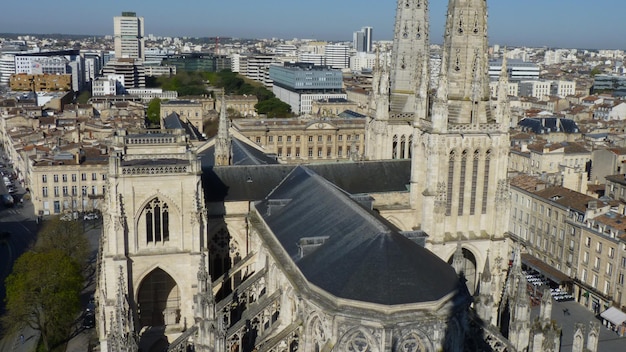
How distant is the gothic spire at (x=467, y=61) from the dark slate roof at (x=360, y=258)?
11554mm

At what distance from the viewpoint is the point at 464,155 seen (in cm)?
4438

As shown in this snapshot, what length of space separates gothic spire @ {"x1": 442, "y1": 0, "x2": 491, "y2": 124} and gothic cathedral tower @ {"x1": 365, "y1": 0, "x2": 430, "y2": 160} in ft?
16.3

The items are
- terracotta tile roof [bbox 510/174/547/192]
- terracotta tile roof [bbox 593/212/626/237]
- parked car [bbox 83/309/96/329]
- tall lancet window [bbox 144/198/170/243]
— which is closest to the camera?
tall lancet window [bbox 144/198/170/243]

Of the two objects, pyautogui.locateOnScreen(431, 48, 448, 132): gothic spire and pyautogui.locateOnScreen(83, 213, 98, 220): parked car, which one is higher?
pyautogui.locateOnScreen(431, 48, 448, 132): gothic spire

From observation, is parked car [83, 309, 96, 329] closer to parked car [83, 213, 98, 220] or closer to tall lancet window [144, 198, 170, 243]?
tall lancet window [144, 198, 170, 243]

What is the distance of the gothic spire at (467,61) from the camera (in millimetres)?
42719

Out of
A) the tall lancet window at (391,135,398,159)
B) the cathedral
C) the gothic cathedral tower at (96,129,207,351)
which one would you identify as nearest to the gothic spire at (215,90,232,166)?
the cathedral

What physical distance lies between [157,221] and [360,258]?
15951 millimetres

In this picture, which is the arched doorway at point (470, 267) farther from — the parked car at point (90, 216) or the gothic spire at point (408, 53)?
the parked car at point (90, 216)

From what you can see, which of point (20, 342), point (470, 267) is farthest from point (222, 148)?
point (470, 267)

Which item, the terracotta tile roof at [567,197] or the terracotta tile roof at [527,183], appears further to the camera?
the terracotta tile roof at [527,183]

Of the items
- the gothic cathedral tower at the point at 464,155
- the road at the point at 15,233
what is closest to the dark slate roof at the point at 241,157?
the gothic cathedral tower at the point at 464,155

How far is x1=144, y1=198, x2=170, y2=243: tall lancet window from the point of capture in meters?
40.2

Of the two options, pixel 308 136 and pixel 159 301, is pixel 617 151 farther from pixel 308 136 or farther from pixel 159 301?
pixel 159 301
